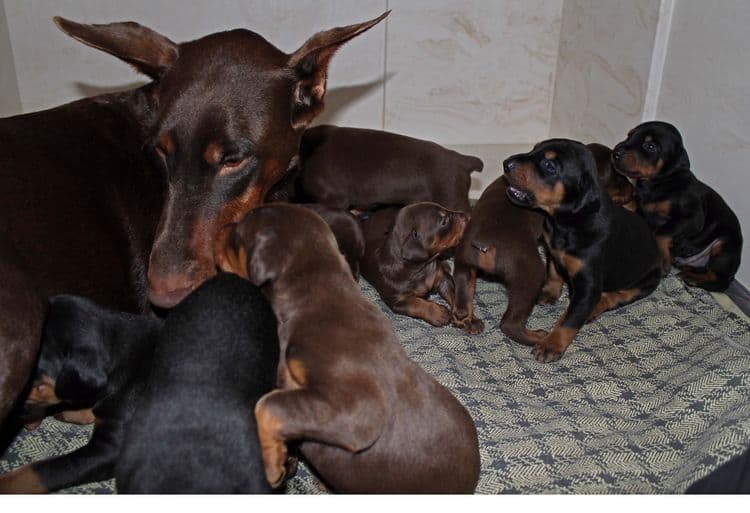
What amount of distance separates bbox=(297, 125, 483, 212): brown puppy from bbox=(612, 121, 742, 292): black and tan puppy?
81 centimetres

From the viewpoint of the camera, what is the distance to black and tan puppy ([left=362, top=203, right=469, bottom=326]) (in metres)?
3.29

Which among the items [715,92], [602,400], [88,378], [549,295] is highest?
[715,92]

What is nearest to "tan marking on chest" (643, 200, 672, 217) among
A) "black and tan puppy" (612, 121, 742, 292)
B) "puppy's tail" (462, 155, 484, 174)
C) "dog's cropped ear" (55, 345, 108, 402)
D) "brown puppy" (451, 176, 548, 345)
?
"black and tan puppy" (612, 121, 742, 292)

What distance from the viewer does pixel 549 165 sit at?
320cm

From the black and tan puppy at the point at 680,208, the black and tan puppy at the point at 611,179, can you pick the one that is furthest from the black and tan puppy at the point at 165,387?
the black and tan puppy at the point at 611,179

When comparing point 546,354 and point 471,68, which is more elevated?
point 471,68

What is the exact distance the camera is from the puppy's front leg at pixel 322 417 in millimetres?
2010

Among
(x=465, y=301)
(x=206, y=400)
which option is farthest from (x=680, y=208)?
(x=206, y=400)

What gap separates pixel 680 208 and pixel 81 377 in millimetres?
2694

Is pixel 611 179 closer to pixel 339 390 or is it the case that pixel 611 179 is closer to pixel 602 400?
pixel 602 400

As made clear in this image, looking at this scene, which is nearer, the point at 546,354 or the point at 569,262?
the point at 546,354

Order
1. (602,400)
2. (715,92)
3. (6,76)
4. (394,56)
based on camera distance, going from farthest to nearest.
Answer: (394,56)
(6,76)
(715,92)
(602,400)

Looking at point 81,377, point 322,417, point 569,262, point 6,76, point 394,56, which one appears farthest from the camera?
point 394,56
